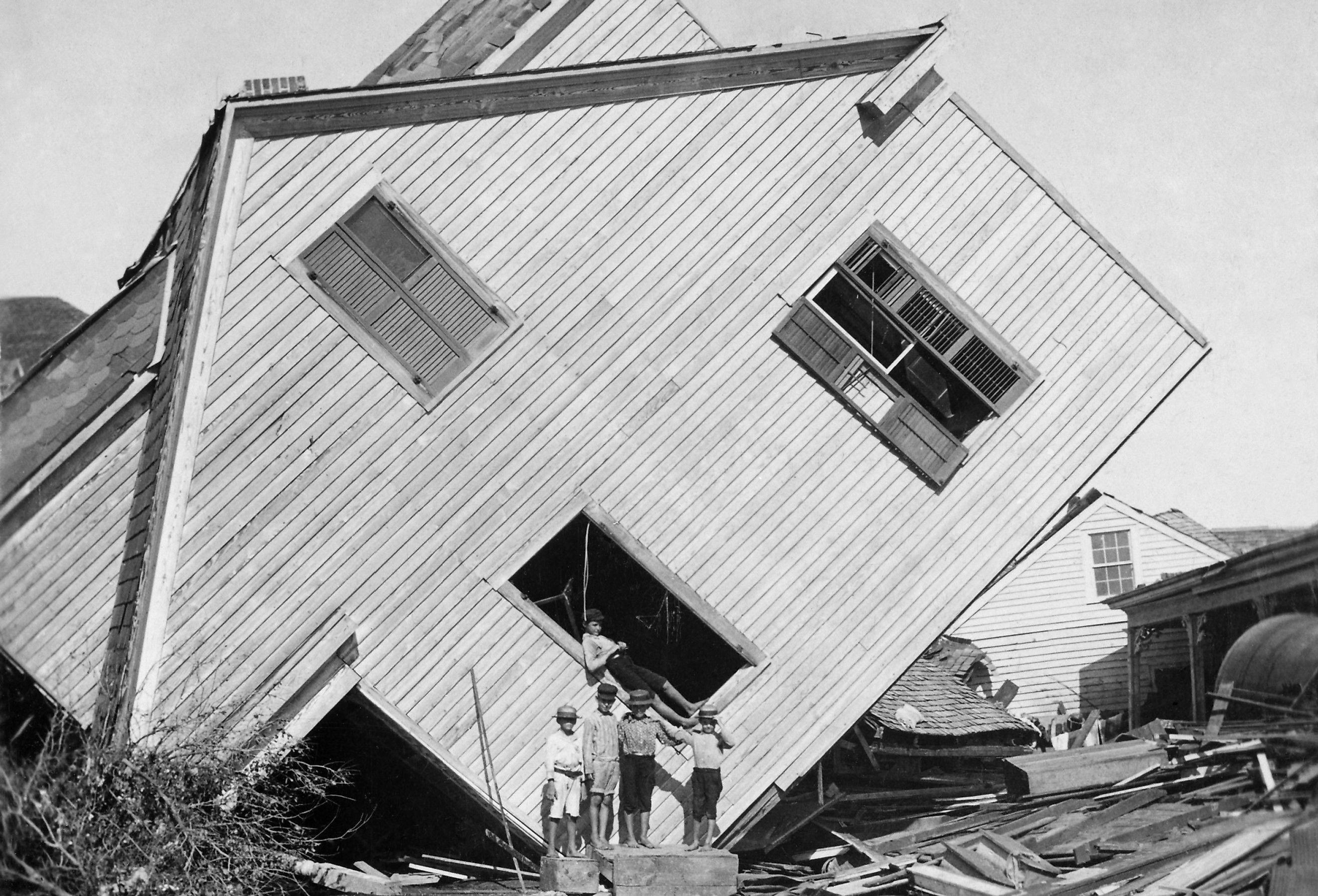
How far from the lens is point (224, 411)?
1500 centimetres

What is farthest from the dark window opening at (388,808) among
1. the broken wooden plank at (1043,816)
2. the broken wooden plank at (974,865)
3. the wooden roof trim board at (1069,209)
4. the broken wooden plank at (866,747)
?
the wooden roof trim board at (1069,209)

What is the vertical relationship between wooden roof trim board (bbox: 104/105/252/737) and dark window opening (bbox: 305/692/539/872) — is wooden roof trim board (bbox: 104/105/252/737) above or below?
above

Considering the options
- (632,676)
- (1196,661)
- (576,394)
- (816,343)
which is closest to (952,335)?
(816,343)

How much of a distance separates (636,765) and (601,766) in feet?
1.44

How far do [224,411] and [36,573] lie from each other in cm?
282

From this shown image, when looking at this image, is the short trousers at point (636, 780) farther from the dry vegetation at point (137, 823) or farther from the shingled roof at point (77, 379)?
the shingled roof at point (77, 379)

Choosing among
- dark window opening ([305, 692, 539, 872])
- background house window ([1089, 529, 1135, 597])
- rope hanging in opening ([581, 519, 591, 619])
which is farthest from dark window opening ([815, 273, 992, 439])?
background house window ([1089, 529, 1135, 597])

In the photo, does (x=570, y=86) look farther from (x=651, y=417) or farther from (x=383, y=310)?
(x=651, y=417)

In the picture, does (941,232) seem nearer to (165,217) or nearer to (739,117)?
(739,117)

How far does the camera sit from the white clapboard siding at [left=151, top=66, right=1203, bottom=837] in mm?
15211

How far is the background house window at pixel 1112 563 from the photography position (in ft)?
125

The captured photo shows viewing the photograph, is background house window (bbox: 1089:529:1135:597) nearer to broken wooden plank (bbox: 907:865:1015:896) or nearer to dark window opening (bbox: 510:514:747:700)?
dark window opening (bbox: 510:514:747:700)

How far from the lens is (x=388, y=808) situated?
17.8m

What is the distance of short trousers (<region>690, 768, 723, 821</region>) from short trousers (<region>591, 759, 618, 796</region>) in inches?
39.7
